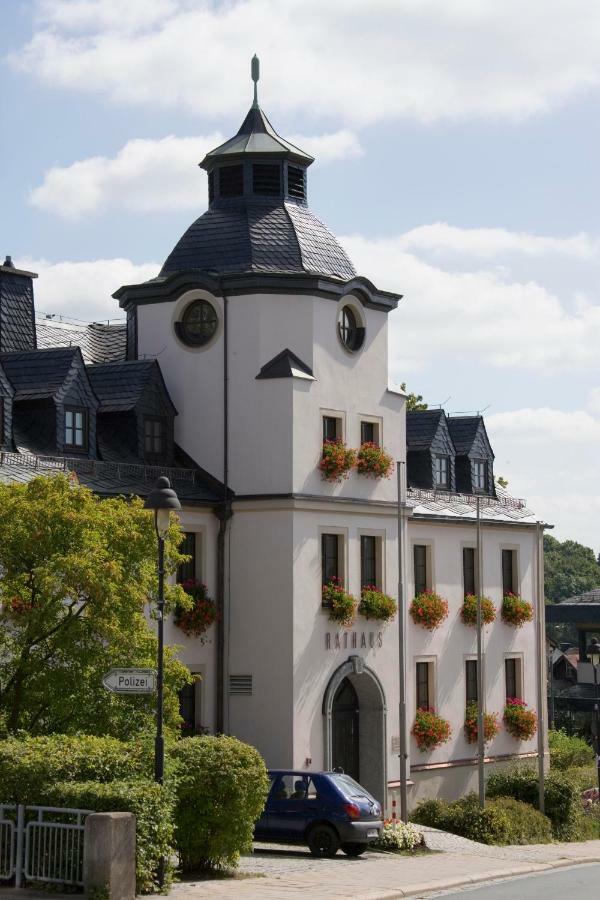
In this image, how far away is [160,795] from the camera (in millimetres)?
20219

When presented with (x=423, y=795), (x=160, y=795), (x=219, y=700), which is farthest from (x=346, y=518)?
(x=160, y=795)

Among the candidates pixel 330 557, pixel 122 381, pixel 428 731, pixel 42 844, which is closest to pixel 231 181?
pixel 122 381

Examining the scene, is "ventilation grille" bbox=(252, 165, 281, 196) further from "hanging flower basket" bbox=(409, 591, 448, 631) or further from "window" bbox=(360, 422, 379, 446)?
"hanging flower basket" bbox=(409, 591, 448, 631)

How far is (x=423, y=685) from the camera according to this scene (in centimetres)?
4094

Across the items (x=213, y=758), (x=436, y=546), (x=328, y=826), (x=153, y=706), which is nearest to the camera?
(x=213, y=758)

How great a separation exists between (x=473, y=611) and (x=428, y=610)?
2873mm

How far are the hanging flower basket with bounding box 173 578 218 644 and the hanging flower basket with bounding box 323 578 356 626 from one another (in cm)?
275

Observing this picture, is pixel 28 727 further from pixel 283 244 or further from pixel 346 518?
pixel 283 244

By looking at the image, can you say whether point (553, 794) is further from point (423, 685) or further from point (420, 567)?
point (420, 567)

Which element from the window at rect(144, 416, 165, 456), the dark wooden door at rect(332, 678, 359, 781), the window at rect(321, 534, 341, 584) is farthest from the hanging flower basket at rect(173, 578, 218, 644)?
the dark wooden door at rect(332, 678, 359, 781)

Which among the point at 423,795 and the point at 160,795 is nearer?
the point at 160,795

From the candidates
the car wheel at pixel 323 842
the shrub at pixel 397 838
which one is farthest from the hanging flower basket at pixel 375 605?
the car wheel at pixel 323 842

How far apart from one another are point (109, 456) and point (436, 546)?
37.3ft

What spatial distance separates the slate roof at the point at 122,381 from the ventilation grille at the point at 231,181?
4972 mm
